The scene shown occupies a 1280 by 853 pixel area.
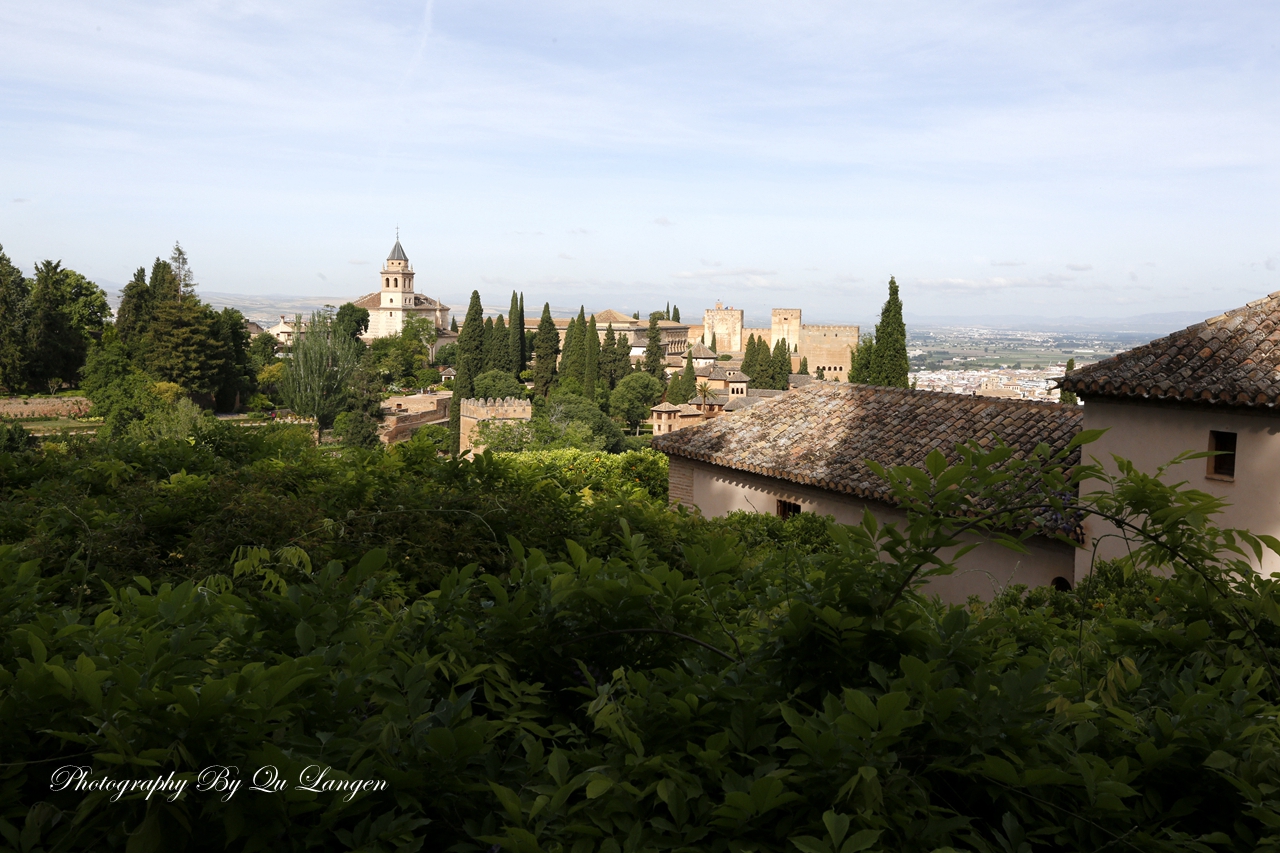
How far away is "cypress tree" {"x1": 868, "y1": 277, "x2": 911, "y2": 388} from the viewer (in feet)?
99.1

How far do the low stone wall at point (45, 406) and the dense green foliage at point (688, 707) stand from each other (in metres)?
53.3

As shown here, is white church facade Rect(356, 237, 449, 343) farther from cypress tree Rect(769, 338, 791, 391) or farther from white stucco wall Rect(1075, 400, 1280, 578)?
white stucco wall Rect(1075, 400, 1280, 578)

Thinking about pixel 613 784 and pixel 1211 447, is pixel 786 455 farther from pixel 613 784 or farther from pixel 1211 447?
pixel 613 784

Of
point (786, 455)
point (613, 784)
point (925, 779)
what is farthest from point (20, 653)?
point (786, 455)

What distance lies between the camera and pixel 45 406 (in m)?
47.8

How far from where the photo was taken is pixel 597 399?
63031 mm

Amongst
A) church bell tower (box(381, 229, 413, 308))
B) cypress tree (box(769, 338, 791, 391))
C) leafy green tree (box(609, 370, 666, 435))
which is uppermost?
church bell tower (box(381, 229, 413, 308))

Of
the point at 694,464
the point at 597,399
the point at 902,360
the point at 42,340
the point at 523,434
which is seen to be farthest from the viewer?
the point at 597,399

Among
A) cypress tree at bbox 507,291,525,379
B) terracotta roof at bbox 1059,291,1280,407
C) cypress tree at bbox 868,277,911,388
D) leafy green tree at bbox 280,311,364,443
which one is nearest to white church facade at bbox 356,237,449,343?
cypress tree at bbox 507,291,525,379

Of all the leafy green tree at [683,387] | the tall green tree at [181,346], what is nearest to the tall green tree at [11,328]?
the tall green tree at [181,346]

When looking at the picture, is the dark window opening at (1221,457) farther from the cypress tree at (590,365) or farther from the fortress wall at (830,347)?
the fortress wall at (830,347)

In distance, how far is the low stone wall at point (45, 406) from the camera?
46000 millimetres

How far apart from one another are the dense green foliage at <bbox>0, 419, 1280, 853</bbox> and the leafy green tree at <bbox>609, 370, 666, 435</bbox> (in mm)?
62819

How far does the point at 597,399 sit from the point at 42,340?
34147mm
